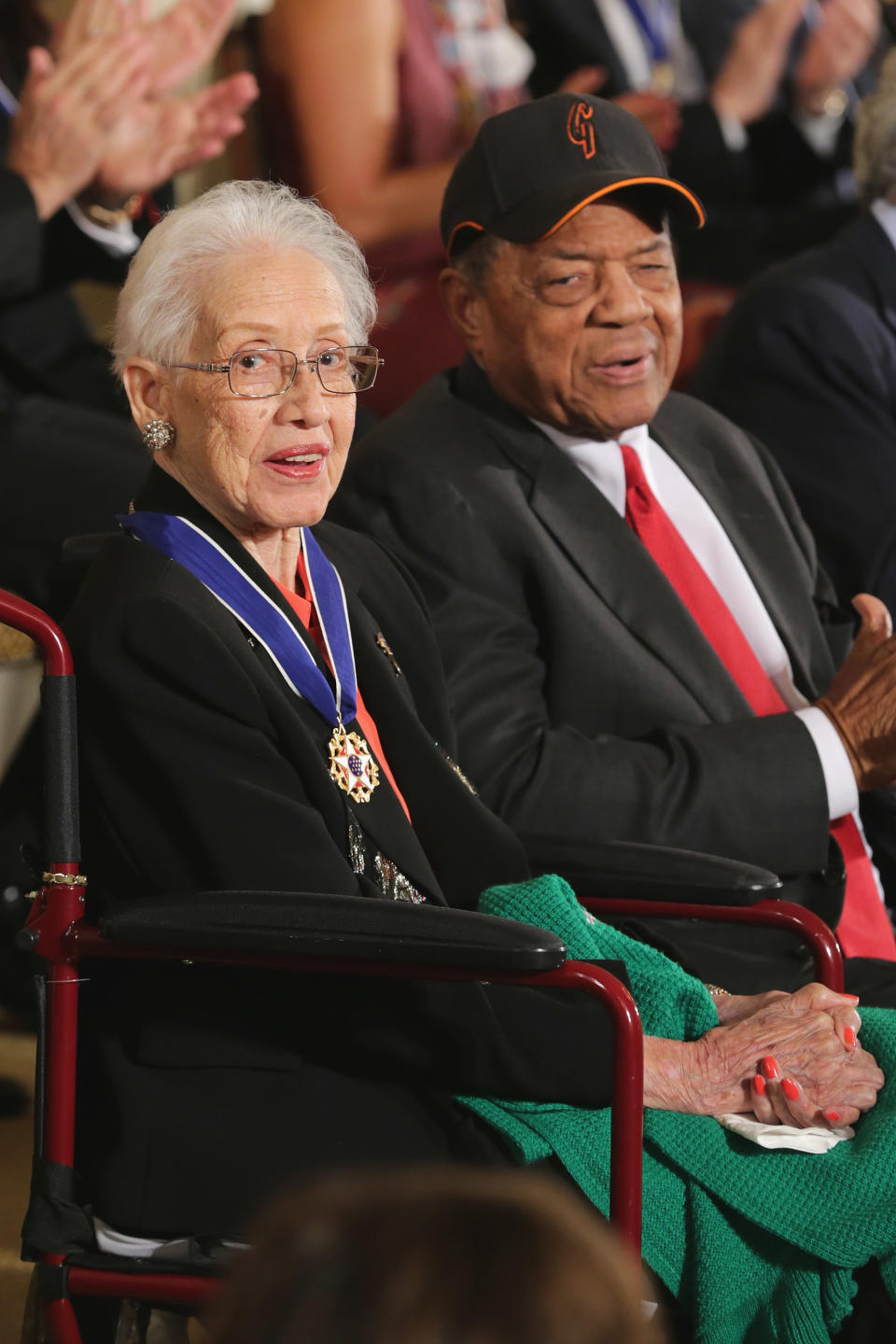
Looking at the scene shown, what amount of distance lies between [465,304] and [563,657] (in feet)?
1.65

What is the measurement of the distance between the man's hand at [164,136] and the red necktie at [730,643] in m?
1.12

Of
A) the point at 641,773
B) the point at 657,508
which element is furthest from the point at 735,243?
the point at 641,773

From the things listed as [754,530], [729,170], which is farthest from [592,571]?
[729,170]

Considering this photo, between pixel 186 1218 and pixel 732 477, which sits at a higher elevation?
pixel 732 477

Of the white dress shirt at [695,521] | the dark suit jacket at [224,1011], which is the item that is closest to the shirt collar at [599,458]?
the white dress shirt at [695,521]

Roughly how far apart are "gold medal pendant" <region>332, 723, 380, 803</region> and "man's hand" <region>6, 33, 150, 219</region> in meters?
1.49

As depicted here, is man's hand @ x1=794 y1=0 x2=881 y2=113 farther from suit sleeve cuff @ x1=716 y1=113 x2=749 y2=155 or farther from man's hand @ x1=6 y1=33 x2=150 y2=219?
man's hand @ x1=6 y1=33 x2=150 y2=219

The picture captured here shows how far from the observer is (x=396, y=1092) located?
1.54 m

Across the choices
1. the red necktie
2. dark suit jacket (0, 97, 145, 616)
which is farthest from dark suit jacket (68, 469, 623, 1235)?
dark suit jacket (0, 97, 145, 616)

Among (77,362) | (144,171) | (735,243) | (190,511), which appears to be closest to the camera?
(190,511)

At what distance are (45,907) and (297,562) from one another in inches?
19.1

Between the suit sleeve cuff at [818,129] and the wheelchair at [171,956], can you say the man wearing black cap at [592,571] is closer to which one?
the wheelchair at [171,956]

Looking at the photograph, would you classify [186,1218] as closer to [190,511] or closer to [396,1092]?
[396,1092]

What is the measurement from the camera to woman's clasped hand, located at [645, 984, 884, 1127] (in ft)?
5.22
